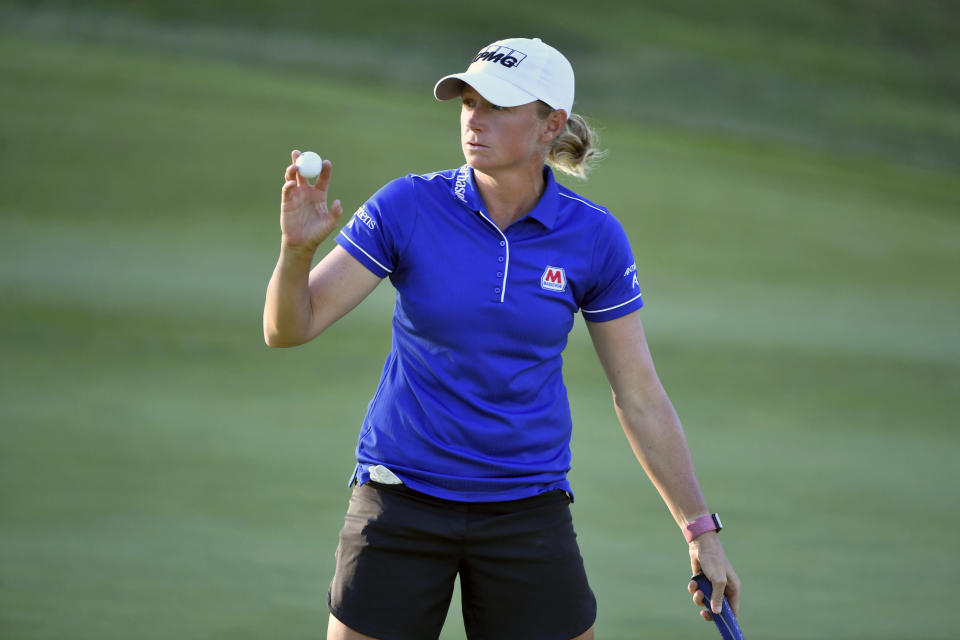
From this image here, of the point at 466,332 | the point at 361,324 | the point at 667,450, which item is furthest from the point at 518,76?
the point at 361,324

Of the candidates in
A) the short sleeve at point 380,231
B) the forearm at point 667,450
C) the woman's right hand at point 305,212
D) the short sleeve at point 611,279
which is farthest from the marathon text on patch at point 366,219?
the forearm at point 667,450

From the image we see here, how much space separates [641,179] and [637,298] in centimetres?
1015

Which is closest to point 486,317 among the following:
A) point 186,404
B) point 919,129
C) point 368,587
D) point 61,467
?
point 368,587

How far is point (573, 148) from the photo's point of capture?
2.95 metres

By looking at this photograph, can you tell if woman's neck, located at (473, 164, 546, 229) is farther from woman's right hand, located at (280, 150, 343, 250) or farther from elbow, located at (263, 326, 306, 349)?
elbow, located at (263, 326, 306, 349)

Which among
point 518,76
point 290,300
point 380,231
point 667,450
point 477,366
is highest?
point 518,76

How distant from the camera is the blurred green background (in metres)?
4.93

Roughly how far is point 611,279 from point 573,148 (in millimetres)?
352

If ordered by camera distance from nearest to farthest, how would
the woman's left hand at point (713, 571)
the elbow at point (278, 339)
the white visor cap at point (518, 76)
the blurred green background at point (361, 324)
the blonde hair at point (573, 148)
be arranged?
the elbow at point (278, 339), the white visor cap at point (518, 76), the woman's left hand at point (713, 571), the blonde hair at point (573, 148), the blurred green background at point (361, 324)

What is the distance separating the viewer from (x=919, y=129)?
18.0 meters

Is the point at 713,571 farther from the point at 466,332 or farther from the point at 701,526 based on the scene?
the point at 466,332

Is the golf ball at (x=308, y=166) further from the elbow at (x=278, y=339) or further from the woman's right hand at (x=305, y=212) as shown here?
the elbow at (x=278, y=339)

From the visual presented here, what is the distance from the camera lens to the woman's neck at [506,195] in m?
2.77

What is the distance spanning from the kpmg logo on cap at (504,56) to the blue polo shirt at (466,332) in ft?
0.85
